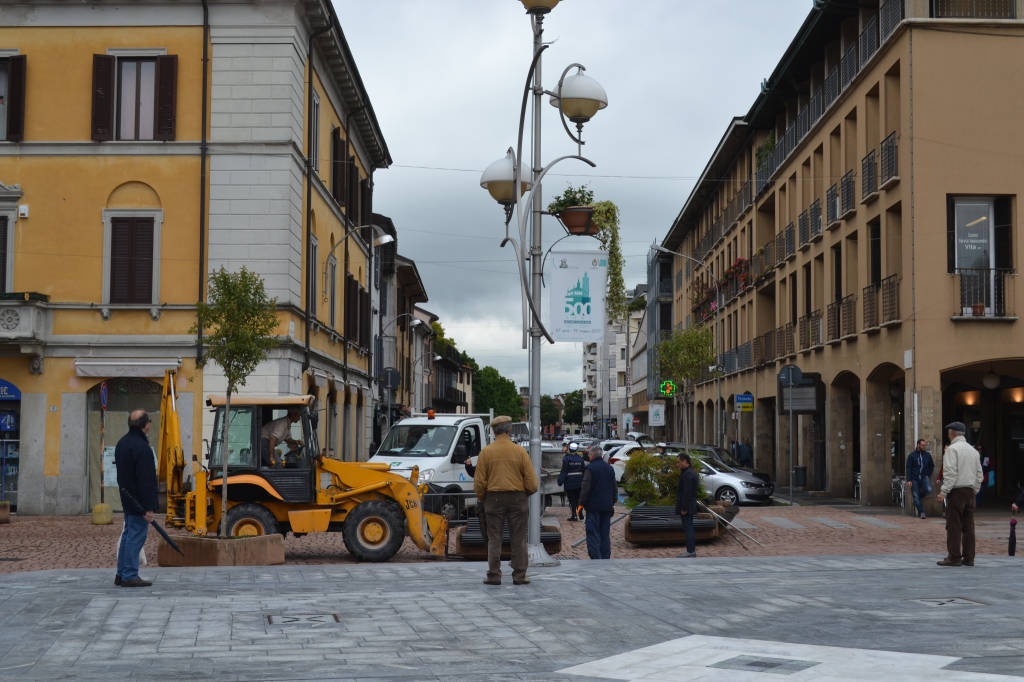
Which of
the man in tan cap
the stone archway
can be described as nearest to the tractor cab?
the man in tan cap

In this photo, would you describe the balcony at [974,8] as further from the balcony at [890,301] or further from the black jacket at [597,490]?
the black jacket at [597,490]

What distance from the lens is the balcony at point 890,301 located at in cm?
2880

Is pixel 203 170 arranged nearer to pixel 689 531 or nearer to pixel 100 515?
pixel 100 515

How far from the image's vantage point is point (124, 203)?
92.5ft

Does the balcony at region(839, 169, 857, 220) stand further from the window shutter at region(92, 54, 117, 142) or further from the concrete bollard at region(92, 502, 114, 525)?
the concrete bollard at region(92, 502, 114, 525)

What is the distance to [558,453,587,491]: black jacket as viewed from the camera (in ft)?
82.0

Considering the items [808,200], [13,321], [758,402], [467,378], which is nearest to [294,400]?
[13,321]

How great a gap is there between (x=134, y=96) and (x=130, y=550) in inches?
734

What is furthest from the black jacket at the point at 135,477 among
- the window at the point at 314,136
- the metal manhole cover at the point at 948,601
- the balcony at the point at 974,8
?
the balcony at the point at 974,8

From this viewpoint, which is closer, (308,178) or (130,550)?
(130,550)

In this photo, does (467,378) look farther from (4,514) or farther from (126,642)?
(126,642)

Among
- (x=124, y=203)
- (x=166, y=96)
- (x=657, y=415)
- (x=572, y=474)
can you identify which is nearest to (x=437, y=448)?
(x=572, y=474)

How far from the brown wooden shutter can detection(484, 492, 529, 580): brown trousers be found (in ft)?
58.1

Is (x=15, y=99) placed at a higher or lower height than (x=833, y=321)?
higher
